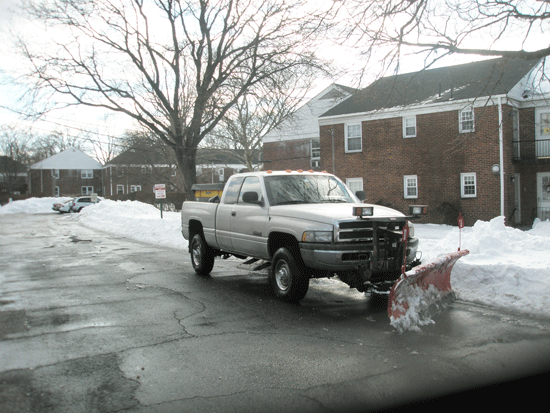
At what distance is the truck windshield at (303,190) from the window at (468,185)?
1678 cm

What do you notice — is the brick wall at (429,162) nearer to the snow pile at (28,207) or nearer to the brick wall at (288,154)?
the brick wall at (288,154)

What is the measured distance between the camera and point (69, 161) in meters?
81.1

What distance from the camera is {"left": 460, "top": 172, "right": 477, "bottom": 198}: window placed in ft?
77.0

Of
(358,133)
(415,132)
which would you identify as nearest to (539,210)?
(415,132)

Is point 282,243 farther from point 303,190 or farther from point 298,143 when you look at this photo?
point 298,143

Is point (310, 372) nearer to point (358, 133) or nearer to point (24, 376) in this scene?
point (24, 376)

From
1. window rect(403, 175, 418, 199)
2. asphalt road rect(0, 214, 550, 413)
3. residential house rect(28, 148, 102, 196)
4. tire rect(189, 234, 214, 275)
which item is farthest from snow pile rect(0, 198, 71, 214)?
asphalt road rect(0, 214, 550, 413)

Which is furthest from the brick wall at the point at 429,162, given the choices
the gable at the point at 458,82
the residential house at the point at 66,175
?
the residential house at the point at 66,175

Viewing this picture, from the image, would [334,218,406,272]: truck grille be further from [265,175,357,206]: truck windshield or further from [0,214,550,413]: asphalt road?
[265,175,357,206]: truck windshield

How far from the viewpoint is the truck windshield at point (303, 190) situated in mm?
8179

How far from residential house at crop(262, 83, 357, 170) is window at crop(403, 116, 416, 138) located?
13.4 metres

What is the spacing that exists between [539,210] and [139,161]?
46.8 meters

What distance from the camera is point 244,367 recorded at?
4727 mm

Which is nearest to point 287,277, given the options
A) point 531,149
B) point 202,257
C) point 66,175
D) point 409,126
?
point 202,257
